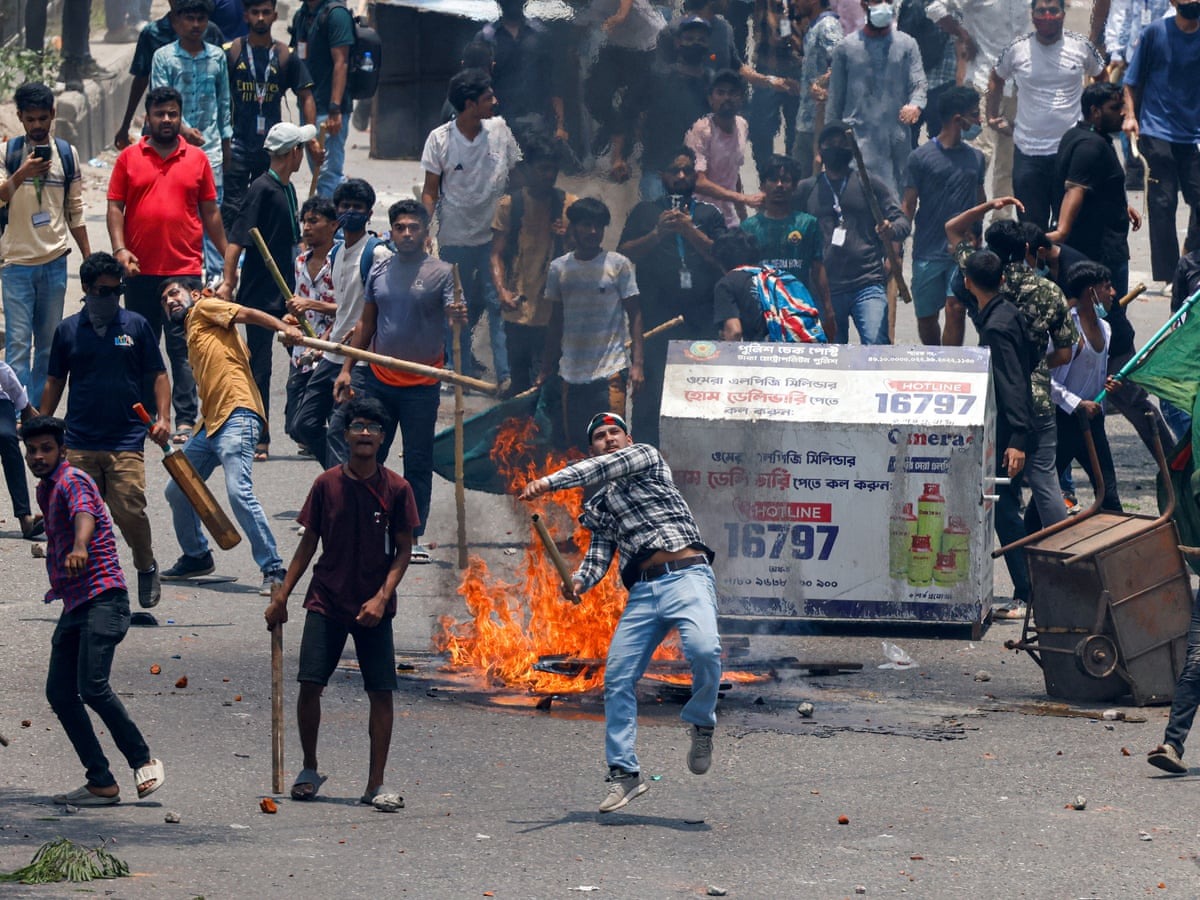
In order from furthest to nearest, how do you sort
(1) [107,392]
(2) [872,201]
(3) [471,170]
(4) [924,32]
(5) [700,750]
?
1. (4) [924,32]
2. (3) [471,170]
3. (2) [872,201]
4. (1) [107,392]
5. (5) [700,750]

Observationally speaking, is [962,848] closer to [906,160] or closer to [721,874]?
[721,874]

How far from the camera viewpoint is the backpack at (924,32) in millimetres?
16641

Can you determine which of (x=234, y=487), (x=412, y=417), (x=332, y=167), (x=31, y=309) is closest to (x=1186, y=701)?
(x=412, y=417)

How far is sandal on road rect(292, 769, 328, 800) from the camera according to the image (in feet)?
25.3

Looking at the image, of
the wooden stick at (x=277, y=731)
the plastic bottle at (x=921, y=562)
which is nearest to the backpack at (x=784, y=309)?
the plastic bottle at (x=921, y=562)

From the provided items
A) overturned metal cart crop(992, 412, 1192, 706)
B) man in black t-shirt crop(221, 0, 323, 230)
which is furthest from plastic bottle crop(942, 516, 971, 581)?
man in black t-shirt crop(221, 0, 323, 230)

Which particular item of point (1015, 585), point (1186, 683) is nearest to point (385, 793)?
point (1186, 683)

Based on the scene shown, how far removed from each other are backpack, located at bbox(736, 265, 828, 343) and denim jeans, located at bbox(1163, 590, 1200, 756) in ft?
12.8

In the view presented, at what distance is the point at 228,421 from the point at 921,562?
139 inches

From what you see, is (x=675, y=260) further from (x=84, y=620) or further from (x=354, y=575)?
(x=84, y=620)

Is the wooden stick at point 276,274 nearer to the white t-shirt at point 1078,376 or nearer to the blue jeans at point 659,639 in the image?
the white t-shirt at point 1078,376

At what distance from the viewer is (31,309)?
12.8 m

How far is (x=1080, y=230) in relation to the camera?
13.0m

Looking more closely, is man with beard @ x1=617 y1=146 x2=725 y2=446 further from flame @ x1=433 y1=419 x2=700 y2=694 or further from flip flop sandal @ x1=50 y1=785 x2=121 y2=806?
flip flop sandal @ x1=50 y1=785 x2=121 y2=806
